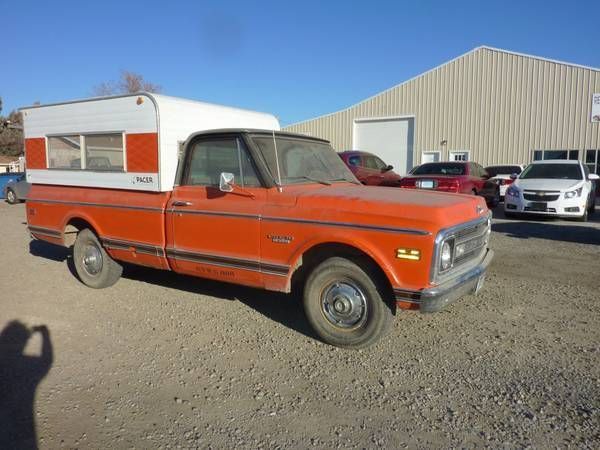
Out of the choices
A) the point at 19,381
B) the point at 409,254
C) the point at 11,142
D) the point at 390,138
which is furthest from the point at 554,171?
the point at 11,142

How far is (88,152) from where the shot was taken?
6.00 m

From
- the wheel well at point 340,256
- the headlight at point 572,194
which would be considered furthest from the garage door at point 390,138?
the wheel well at point 340,256

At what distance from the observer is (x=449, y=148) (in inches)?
1035

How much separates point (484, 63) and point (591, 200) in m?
14.9

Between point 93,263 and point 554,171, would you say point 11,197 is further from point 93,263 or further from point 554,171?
point 554,171

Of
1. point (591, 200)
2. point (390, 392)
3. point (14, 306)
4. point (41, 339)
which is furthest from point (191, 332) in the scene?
point (591, 200)

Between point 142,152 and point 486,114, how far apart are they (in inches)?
930

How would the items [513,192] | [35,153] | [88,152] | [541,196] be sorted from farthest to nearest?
[513,192], [541,196], [35,153], [88,152]

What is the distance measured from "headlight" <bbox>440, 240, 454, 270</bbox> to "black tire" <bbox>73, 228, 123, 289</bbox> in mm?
4218

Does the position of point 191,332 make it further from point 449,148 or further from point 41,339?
point 449,148

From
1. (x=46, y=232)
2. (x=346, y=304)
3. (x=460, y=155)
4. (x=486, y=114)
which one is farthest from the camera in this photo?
(x=460, y=155)

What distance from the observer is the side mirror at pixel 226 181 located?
4352 mm

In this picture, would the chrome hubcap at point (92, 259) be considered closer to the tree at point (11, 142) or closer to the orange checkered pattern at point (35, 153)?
the orange checkered pattern at point (35, 153)

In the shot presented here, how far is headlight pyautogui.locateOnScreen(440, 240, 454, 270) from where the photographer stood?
12.3ft
